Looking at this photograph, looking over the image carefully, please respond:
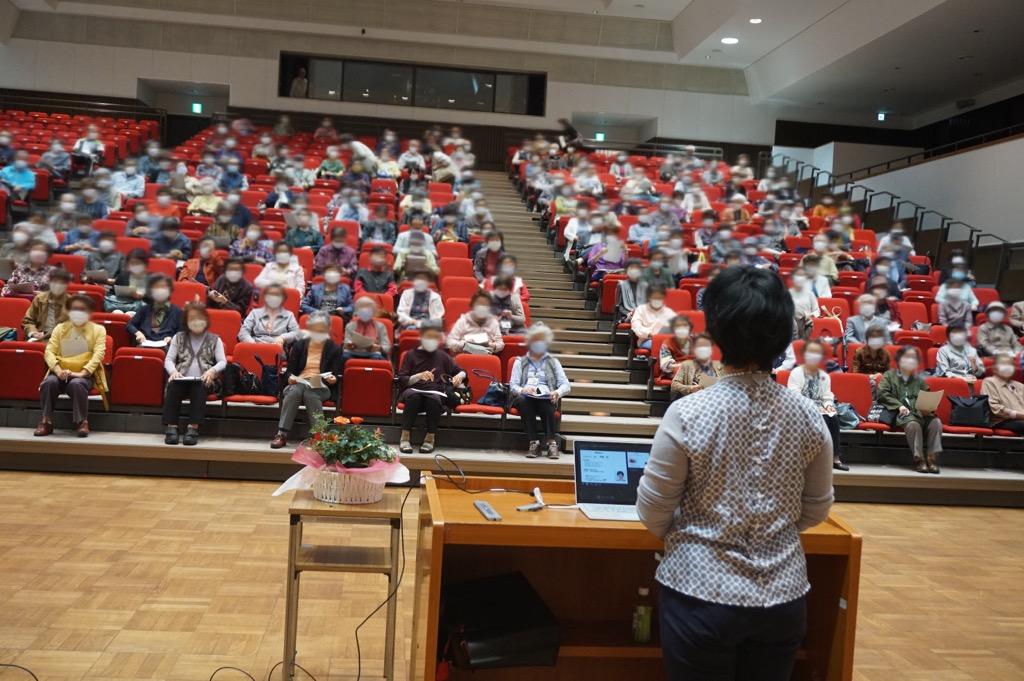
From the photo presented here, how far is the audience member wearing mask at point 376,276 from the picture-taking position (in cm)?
769

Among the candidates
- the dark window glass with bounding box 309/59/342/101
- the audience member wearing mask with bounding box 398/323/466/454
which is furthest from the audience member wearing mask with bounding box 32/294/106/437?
the dark window glass with bounding box 309/59/342/101

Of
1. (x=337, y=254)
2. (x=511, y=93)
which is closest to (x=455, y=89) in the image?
(x=511, y=93)

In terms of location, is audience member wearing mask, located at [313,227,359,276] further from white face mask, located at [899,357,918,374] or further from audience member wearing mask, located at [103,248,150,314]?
white face mask, located at [899,357,918,374]

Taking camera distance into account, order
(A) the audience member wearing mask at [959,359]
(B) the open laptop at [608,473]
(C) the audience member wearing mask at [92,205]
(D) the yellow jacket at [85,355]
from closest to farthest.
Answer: (B) the open laptop at [608,473], (D) the yellow jacket at [85,355], (A) the audience member wearing mask at [959,359], (C) the audience member wearing mask at [92,205]

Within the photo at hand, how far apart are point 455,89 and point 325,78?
2296mm

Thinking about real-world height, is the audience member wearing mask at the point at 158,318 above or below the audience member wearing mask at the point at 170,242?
below

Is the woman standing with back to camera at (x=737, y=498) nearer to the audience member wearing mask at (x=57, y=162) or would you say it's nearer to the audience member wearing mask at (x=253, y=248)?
the audience member wearing mask at (x=253, y=248)

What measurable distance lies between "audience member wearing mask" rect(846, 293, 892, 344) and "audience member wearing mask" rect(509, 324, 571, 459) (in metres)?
2.91

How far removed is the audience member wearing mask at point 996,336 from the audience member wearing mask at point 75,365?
7.11 metres

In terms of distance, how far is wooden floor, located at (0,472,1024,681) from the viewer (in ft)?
9.54

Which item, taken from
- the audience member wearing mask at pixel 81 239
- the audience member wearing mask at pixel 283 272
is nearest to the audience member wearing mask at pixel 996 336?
the audience member wearing mask at pixel 283 272

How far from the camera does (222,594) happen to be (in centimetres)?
347

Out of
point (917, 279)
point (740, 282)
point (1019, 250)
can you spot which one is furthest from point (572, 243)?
point (740, 282)

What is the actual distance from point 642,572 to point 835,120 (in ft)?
52.2
